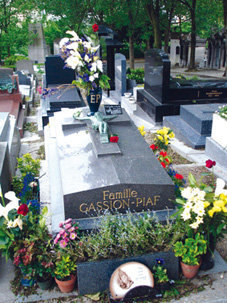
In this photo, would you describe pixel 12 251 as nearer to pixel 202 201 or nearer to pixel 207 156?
pixel 202 201

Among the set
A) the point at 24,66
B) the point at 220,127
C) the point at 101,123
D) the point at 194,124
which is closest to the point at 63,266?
the point at 101,123

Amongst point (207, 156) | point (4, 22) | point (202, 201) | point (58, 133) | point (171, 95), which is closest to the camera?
point (202, 201)

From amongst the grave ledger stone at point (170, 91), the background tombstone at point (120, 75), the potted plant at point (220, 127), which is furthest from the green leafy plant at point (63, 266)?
the background tombstone at point (120, 75)

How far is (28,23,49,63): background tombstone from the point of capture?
88.7 feet

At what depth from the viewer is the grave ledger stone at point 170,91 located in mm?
10422

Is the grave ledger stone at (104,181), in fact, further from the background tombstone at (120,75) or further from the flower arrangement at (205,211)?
the background tombstone at (120,75)

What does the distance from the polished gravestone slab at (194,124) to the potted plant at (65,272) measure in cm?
524

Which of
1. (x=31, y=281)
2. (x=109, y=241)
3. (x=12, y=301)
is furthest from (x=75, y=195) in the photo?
(x=12, y=301)

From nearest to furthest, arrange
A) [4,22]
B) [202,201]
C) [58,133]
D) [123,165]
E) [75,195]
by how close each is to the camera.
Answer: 1. [202,201]
2. [75,195]
3. [123,165]
4. [58,133]
5. [4,22]

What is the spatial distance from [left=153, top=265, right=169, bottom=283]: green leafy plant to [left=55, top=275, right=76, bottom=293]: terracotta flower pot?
3.10ft

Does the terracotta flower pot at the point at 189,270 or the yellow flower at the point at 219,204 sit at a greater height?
the yellow flower at the point at 219,204

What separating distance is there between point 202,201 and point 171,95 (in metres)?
7.24

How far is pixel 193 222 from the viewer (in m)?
3.81

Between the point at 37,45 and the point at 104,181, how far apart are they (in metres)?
25.7
